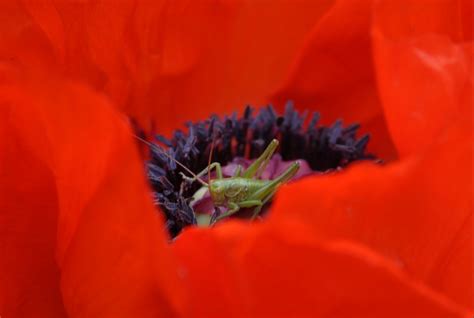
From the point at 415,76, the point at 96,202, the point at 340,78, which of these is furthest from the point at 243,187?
the point at 96,202

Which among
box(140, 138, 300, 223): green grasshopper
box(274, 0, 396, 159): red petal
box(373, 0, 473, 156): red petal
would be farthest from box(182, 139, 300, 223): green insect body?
box(373, 0, 473, 156): red petal

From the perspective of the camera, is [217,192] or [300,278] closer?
[300,278]

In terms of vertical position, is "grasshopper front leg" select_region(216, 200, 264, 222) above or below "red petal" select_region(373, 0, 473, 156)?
above

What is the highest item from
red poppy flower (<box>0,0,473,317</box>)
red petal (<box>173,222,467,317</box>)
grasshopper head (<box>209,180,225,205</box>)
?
grasshopper head (<box>209,180,225,205</box>)

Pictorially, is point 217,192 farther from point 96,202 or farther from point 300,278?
point 300,278

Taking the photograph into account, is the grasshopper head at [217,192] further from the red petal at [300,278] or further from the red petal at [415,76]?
the red petal at [300,278]

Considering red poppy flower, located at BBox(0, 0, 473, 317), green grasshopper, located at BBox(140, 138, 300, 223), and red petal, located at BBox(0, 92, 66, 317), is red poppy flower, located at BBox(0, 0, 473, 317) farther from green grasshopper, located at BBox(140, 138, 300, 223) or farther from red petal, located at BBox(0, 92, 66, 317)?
green grasshopper, located at BBox(140, 138, 300, 223)

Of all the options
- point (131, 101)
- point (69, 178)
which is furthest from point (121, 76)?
point (69, 178)
